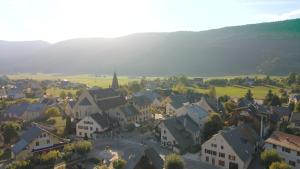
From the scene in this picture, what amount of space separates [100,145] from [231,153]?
2378 cm

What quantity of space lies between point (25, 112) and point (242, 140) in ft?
182

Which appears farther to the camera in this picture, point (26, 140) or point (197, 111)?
point (197, 111)

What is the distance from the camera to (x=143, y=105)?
75.6 m

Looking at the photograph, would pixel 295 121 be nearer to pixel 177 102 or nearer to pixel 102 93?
pixel 177 102

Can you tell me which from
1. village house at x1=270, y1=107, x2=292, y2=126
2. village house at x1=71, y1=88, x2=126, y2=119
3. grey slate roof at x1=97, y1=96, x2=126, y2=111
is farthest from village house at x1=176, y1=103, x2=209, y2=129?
village house at x1=71, y1=88, x2=126, y2=119

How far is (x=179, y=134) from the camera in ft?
174

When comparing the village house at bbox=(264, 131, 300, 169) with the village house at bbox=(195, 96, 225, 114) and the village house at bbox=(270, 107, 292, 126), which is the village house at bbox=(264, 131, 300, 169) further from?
the village house at bbox=(195, 96, 225, 114)

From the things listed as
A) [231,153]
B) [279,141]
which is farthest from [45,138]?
[279,141]

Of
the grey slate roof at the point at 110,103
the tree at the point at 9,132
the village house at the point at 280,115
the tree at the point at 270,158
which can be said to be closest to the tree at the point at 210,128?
the tree at the point at 270,158

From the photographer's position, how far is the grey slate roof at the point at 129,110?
2678 inches

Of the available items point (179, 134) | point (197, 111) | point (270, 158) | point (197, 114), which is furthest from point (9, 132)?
point (270, 158)

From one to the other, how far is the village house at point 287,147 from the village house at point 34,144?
34712 mm

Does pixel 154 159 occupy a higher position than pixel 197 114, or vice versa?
pixel 197 114

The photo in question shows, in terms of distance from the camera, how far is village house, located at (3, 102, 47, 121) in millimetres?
76188
